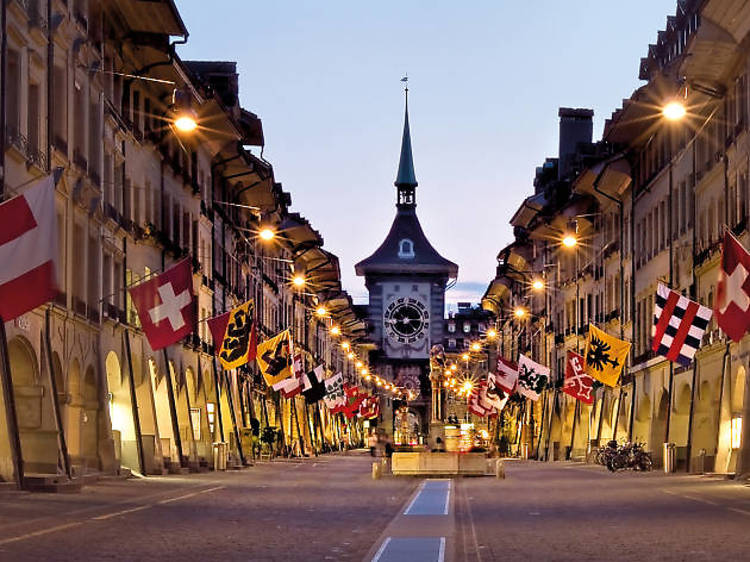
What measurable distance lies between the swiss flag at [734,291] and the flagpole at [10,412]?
15.0 metres

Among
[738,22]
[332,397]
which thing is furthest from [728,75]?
[332,397]

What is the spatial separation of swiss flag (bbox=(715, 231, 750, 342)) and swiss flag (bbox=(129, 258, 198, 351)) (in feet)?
48.0

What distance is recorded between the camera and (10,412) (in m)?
35.1

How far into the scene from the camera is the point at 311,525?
86.3 feet

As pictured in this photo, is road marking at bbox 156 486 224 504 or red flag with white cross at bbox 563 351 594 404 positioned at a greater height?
red flag with white cross at bbox 563 351 594 404

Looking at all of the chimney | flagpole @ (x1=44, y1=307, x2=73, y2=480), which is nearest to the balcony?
flagpole @ (x1=44, y1=307, x2=73, y2=480)

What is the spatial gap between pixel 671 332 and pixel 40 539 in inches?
1093

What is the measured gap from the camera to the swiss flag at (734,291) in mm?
34188

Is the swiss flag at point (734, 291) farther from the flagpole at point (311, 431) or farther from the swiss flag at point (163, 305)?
the flagpole at point (311, 431)

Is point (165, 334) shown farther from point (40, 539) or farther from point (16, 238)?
point (40, 539)

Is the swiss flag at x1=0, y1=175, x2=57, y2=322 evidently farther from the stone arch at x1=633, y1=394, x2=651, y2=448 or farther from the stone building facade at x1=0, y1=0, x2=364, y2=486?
the stone arch at x1=633, y1=394, x2=651, y2=448

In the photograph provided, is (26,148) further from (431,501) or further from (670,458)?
(670,458)

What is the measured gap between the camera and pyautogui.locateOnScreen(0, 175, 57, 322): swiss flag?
28703 millimetres

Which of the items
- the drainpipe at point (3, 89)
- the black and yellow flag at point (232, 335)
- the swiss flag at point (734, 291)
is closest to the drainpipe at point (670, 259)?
the black and yellow flag at point (232, 335)
